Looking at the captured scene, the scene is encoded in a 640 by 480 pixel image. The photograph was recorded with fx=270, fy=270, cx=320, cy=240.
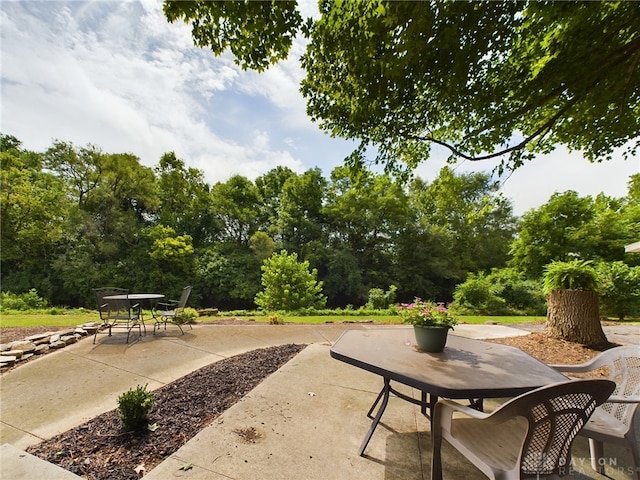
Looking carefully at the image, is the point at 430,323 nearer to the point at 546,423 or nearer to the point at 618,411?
the point at 546,423

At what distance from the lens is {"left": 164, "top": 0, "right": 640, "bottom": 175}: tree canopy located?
8.01 ft

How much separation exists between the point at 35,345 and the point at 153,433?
3267mm

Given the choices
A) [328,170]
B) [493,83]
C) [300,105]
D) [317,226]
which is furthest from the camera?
[328,170]

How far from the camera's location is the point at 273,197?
21.2 m

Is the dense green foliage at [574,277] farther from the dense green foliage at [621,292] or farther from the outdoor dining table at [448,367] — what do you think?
the dense green foliage at [621,292]

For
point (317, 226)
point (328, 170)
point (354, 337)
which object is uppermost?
point (328, 170)

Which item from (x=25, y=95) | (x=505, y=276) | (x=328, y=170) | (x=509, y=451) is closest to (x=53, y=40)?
(x=25, y=95)

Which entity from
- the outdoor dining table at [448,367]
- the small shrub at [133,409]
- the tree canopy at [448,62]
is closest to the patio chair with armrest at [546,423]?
the outdoor dining table at [448,367]

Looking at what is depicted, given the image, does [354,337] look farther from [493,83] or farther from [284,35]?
[493,83]

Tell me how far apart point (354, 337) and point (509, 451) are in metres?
1.23

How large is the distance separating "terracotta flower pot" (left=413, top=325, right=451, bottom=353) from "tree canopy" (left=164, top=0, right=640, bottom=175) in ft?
8.13

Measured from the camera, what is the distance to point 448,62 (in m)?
2.88

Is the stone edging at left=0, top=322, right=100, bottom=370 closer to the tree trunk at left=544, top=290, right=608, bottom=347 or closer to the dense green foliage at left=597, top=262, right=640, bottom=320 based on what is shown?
the tree trunk at left=544, top=290, right=608, bottom=347

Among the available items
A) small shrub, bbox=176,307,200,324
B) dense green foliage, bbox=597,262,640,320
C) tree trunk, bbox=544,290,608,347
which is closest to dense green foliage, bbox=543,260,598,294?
tree trunk, bbox=544,290,608,347
